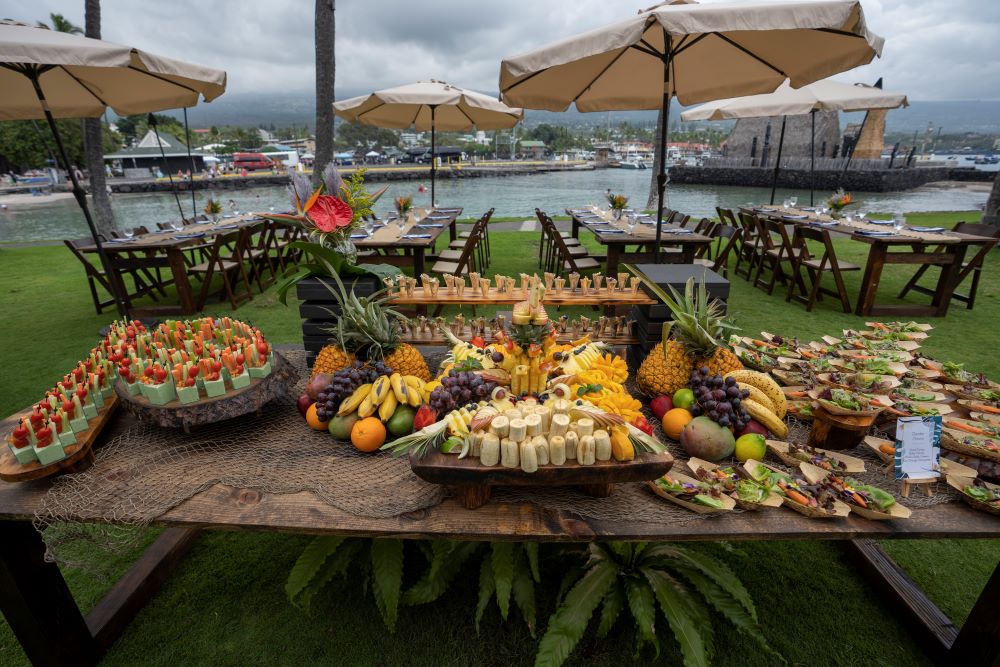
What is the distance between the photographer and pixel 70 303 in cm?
654

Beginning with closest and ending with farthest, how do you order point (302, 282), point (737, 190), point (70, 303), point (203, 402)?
point (203, 402) → point (302, 282) → point (70, 303) → point (737, 190)

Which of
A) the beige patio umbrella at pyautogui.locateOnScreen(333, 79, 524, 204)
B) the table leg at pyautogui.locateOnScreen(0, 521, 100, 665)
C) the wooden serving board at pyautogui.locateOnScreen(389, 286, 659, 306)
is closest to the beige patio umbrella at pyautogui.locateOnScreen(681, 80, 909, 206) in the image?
the beige patio umbrella at pyautogui.locateOnScreen(333, 79, 524, 204)

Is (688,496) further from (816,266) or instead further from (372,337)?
(816,266)

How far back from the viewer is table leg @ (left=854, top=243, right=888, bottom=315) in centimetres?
529

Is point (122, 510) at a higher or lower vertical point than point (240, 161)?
lower

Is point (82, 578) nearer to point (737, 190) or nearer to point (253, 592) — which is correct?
point (253, 592)

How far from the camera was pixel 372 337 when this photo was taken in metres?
2.19

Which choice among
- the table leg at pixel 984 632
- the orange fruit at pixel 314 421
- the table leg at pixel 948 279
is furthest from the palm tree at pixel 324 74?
the table leg at pixel 948 279

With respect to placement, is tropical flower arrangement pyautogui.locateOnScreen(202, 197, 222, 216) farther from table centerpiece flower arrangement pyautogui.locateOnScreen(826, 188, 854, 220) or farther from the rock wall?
the rock wall

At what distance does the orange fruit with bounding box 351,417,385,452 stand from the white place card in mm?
1891

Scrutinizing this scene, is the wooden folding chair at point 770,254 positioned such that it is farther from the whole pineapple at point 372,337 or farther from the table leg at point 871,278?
the whole pineapple at point 372,337

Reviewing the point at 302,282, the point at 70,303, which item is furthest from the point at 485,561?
the point at 70,303

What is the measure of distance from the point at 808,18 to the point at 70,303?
881 cm

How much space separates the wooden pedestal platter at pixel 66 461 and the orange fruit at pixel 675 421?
2.29m
